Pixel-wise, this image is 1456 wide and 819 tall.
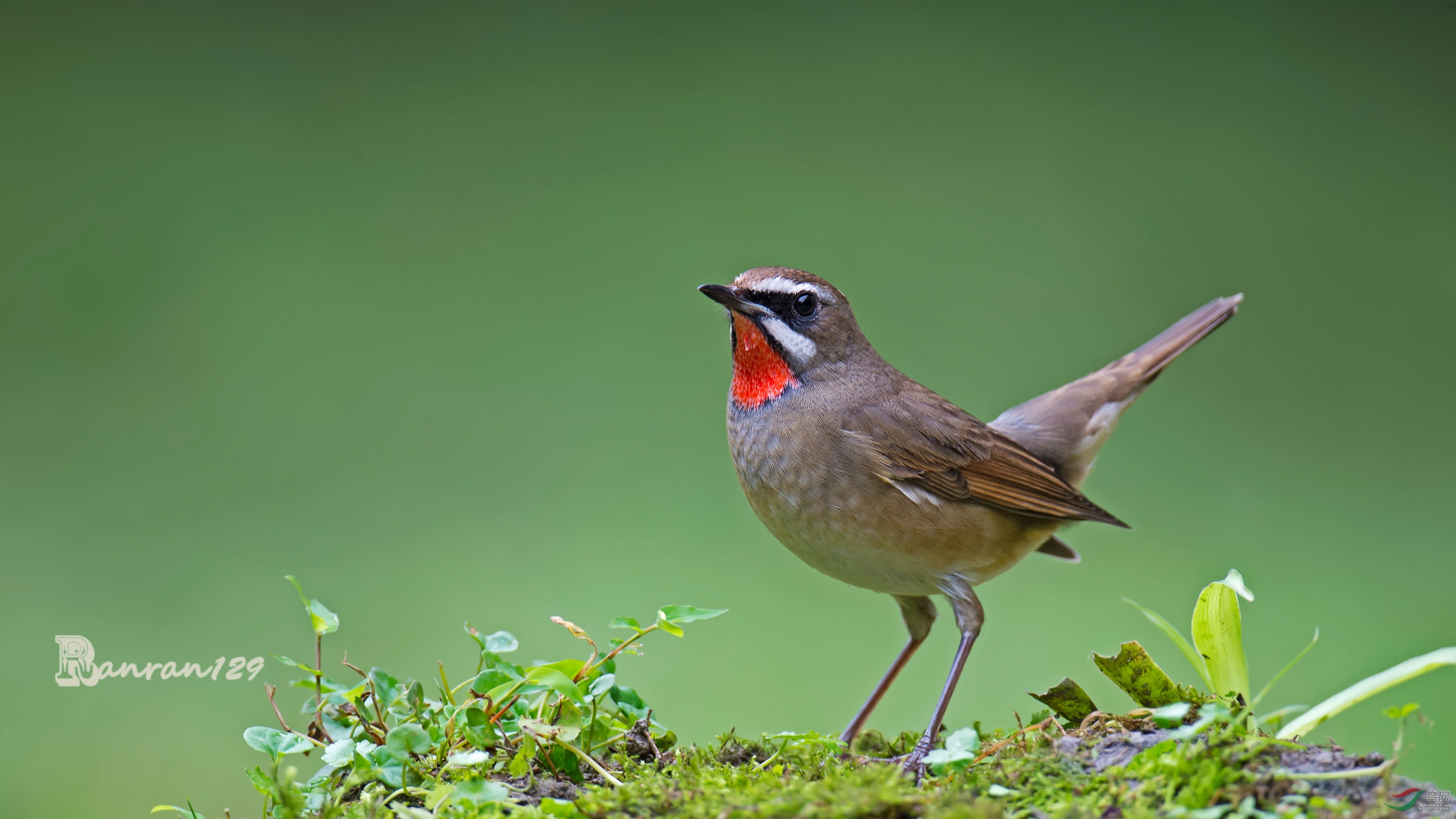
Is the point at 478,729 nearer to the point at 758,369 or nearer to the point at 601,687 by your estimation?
the point at 601,687

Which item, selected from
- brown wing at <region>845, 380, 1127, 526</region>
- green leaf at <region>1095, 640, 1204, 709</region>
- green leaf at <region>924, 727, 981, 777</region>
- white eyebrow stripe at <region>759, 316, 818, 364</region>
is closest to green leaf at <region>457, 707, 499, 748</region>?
green leaf at <region>924, 727, 981, 777</region>

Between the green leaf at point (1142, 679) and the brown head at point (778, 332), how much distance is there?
5.39ft

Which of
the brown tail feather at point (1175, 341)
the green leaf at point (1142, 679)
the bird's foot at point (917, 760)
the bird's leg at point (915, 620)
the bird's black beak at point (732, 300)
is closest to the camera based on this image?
the green leaf at point (1142, 679)

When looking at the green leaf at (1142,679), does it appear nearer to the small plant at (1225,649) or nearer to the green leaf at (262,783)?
the small plant at (1225,649)

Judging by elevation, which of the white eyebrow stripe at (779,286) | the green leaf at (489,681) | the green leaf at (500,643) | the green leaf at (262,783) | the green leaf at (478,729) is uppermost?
the white eyebrow stripe at (779,286)

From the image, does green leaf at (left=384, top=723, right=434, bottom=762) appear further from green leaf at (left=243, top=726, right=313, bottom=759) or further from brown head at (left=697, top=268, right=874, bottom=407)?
brown head at (left=697, top=268, right=874, bottom=407)

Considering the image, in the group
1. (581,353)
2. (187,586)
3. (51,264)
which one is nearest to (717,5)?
(581,353)

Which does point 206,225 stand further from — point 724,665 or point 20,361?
point 724,665

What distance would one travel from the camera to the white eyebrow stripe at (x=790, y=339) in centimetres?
423

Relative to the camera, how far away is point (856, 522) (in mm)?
3834

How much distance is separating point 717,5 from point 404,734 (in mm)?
9332

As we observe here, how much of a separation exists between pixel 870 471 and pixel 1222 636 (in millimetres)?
1349

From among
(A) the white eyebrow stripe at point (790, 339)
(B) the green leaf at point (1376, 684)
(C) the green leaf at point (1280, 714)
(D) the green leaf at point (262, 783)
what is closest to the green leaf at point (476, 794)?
(D) the green leaf at point (262, 783)

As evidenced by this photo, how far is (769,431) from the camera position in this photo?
4086 mm
